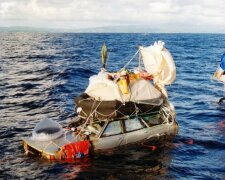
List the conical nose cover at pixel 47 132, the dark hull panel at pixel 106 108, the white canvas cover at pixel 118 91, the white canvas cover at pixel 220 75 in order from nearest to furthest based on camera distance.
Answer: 1. the conical nose cover at pixel 47 132
2. the dark hull panel at pixel 106 108
3. the white canvas cover at pixel 118 91
4. the white canvas cover at pixel 220 75

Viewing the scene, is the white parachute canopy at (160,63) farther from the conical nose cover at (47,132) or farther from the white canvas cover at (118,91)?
the conical nose cover at (47,132)

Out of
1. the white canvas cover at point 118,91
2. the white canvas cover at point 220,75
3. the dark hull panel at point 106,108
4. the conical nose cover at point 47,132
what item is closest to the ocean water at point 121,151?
the conical nose cover at point 47,132

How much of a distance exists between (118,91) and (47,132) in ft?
13.7

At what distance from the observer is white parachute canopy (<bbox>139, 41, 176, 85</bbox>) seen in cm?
2209

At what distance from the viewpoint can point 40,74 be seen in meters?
49.9

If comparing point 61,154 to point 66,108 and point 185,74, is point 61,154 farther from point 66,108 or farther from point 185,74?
point 185,74

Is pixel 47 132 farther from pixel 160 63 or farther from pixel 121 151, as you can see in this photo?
pixel 160 63

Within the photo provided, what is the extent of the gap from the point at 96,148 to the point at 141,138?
2.81 metres

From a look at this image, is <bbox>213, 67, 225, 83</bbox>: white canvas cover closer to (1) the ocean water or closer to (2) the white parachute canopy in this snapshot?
(1) the ocean water

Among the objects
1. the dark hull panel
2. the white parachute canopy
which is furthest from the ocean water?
the white parachute canopy

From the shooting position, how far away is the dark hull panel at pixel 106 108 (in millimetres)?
19062

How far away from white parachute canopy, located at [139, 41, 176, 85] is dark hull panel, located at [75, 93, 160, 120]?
2.85 meters

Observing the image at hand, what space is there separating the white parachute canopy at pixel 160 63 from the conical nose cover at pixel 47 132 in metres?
6.88

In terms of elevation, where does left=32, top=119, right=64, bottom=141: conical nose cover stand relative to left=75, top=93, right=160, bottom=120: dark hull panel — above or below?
below
